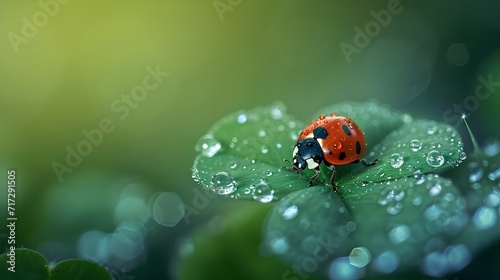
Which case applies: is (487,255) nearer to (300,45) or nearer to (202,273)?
(202,273)

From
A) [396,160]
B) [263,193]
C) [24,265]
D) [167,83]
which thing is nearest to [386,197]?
[396,160]

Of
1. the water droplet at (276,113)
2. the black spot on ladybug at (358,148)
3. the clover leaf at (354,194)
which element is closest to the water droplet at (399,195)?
the clover leaf at (354,194)

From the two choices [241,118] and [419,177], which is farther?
[241,118]

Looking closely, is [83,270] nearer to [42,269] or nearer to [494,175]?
[42,269]

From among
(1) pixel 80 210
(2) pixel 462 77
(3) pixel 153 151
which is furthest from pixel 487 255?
(3) pixel 153 151

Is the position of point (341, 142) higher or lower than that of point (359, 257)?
higher

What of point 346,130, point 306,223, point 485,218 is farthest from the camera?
point 485,218

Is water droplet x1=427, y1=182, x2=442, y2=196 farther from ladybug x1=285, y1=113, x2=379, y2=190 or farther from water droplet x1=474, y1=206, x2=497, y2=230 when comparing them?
water droplet x1=474, y1=206, x2=497, y2=230
